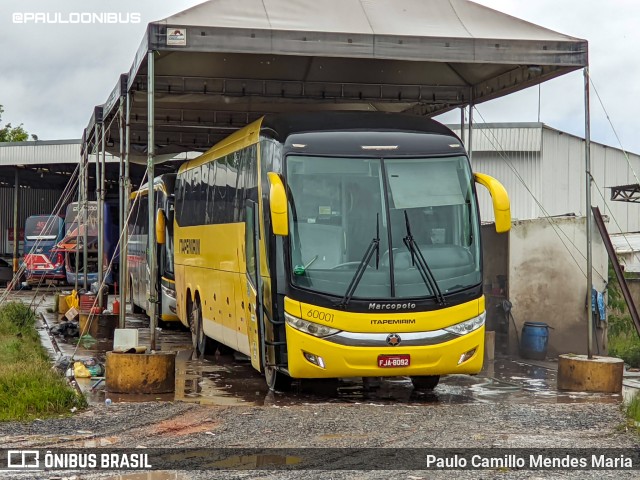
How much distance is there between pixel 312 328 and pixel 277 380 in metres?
1.54

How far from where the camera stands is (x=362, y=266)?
40.0ft

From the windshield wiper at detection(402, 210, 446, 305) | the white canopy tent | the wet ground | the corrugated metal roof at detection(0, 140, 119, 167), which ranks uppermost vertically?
the corrugated metal roof at detection(0, 140, 119, 167)

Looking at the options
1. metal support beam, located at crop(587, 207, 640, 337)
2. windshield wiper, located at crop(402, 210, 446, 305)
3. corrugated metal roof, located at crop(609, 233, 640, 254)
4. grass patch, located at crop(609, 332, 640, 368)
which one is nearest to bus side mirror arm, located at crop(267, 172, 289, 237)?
windshield wiper, located at crop(402, 210, 446, 305)

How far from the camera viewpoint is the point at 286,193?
12.4 m

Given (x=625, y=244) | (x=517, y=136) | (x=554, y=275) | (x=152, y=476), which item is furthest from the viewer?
(x=517, y=136)

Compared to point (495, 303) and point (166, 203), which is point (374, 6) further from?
point (166, 203)

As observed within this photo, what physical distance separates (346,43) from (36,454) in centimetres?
739

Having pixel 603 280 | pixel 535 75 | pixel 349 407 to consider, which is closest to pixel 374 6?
pixel 535 75

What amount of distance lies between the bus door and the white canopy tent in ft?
4.30

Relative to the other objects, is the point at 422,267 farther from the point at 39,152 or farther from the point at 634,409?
the point at 39,152

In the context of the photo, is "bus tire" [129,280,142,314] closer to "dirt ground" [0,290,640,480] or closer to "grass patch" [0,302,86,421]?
"grass patch" [0,302,86,421]

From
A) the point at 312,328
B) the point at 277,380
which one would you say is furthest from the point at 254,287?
the point at 312,328

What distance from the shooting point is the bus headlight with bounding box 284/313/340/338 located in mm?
12039

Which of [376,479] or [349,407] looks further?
[349,407]
